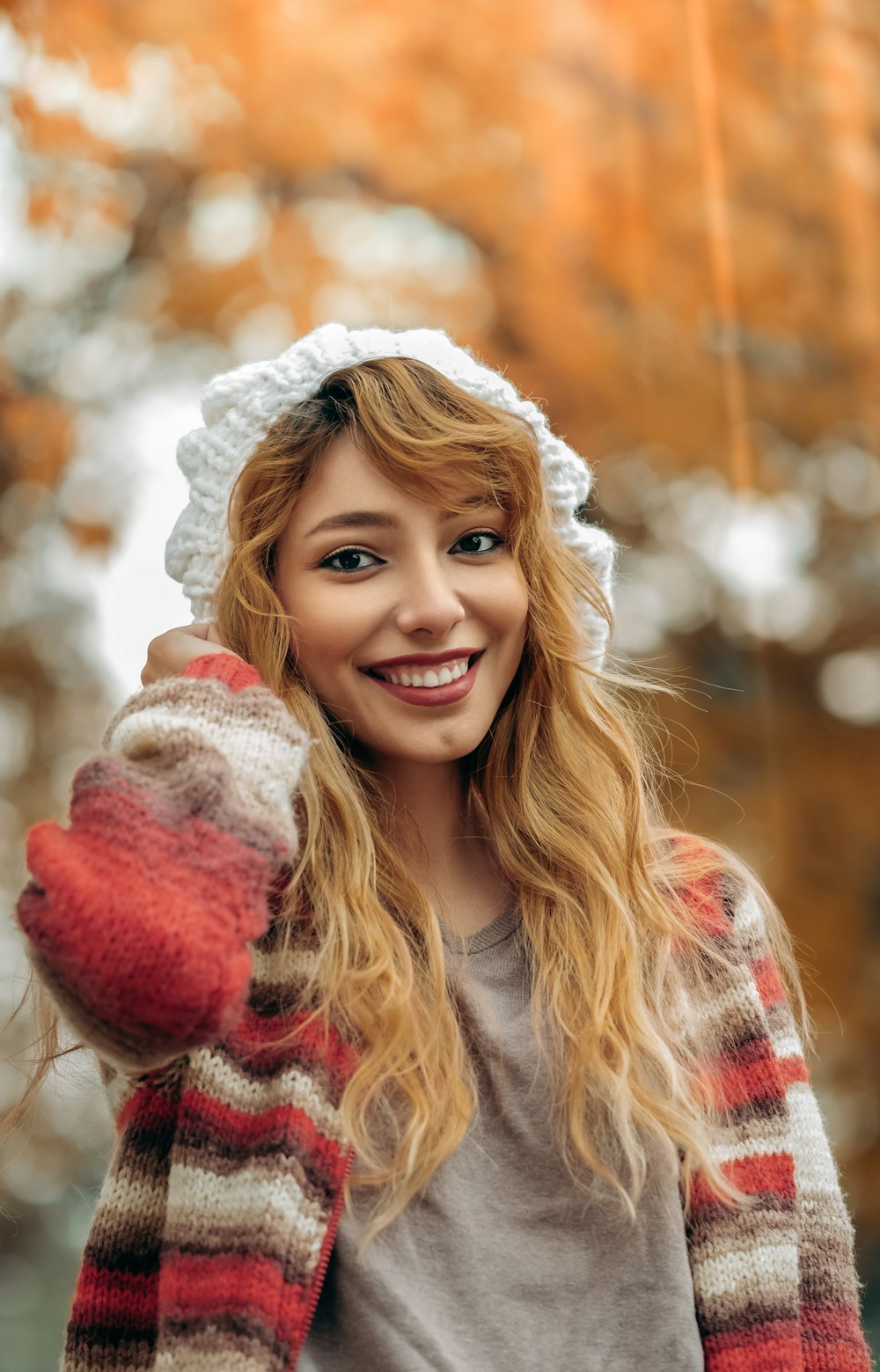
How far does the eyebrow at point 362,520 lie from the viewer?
4.45 ft

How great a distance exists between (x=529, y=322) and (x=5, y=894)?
4.95 ft

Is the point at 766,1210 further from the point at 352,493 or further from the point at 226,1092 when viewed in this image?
the point at 352,493

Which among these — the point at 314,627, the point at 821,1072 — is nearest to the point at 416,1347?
the point at 314,627

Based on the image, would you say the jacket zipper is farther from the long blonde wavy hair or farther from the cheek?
the cheek

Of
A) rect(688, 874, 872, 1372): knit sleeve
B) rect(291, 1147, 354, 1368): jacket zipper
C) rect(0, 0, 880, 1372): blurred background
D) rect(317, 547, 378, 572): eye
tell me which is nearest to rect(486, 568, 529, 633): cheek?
rect(317, 547, 378, 572): eye

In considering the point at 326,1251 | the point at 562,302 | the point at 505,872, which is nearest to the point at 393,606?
the point at 505,872

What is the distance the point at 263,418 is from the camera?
4.78 feet

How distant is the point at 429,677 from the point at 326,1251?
506 mm

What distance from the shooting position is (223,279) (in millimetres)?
2871

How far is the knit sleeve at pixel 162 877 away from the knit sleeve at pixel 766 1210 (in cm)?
48

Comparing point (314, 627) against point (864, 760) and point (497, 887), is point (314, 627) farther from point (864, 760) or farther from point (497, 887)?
point (864, 760)

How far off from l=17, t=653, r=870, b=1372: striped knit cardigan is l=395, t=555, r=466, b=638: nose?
0.15 meters

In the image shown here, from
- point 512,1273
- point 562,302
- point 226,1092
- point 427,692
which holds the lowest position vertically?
point 512,1273

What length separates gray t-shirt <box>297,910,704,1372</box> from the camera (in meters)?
1.15
